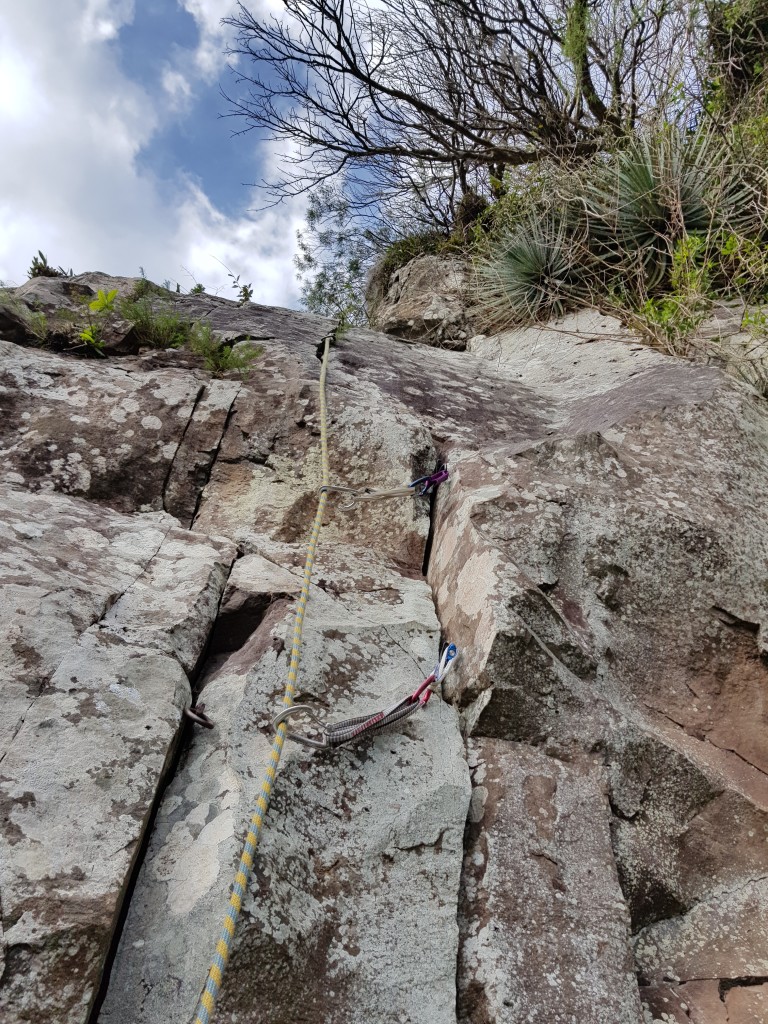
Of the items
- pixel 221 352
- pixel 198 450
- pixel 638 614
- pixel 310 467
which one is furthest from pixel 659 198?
pixel 198 450

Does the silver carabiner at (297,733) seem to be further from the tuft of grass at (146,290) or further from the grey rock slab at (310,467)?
the tuft of grass at (146,290)

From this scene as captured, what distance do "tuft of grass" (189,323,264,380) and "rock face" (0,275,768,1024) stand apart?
14 cm

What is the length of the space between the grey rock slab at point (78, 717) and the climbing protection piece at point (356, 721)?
26 cm

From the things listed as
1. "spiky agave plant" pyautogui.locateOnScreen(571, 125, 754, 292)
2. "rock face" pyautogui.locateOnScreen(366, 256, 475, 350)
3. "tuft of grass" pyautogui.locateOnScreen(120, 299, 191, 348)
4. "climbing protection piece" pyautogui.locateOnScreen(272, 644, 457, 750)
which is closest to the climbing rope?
"climbing protection piece" pyautogui.locateOnScreen(272, 644, 457, 750)

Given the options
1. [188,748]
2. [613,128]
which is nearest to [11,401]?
[188,748]

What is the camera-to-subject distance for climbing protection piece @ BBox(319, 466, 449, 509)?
245 centimetres

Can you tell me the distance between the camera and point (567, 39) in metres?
5.69

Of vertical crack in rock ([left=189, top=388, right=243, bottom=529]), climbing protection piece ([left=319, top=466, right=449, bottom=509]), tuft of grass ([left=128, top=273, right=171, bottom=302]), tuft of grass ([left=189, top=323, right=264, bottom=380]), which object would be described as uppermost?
tuft of grass ([left=128, top=273, right=171, bottom=302])

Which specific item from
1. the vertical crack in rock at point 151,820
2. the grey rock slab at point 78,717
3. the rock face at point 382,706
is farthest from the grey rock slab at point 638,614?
the grey rock slab at point 78,717

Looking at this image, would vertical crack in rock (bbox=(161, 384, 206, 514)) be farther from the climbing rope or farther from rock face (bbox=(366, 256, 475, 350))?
rock face (bbox=(366, 256, 475, 350))

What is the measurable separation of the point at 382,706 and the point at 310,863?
0.43 meters

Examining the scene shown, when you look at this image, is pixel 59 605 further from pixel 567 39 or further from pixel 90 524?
pixel 567 39

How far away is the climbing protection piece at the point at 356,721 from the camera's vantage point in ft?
4.91

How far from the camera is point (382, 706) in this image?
5.52ft
